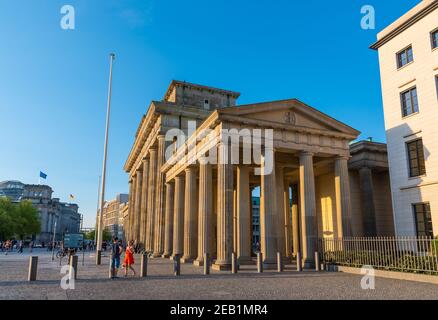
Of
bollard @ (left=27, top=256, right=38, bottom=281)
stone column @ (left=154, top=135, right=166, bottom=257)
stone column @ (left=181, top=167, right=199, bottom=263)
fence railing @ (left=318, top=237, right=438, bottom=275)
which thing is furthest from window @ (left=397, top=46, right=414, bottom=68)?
bollard @ (left=27, top=256, right=38, bottom=281)

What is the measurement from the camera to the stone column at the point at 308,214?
22.1 metres

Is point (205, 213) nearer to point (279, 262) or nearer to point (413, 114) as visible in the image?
point (279, 262)

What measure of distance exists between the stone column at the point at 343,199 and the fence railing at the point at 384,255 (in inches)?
66.8

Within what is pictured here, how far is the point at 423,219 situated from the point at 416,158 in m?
4.20

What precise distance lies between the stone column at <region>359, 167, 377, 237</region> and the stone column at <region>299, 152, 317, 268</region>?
9.83m

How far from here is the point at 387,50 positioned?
86.0 feet

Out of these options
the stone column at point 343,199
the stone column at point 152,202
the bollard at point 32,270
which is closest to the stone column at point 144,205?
the stone column at point 152,202

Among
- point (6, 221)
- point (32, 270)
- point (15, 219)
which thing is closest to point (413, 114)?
point (32, 270)

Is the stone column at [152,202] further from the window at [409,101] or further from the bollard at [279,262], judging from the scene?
the window at [409,101]

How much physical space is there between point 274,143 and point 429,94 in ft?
35.4

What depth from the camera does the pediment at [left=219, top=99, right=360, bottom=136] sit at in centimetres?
2180

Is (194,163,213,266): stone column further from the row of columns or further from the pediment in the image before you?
the pediment

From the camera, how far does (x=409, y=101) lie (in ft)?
79.4
